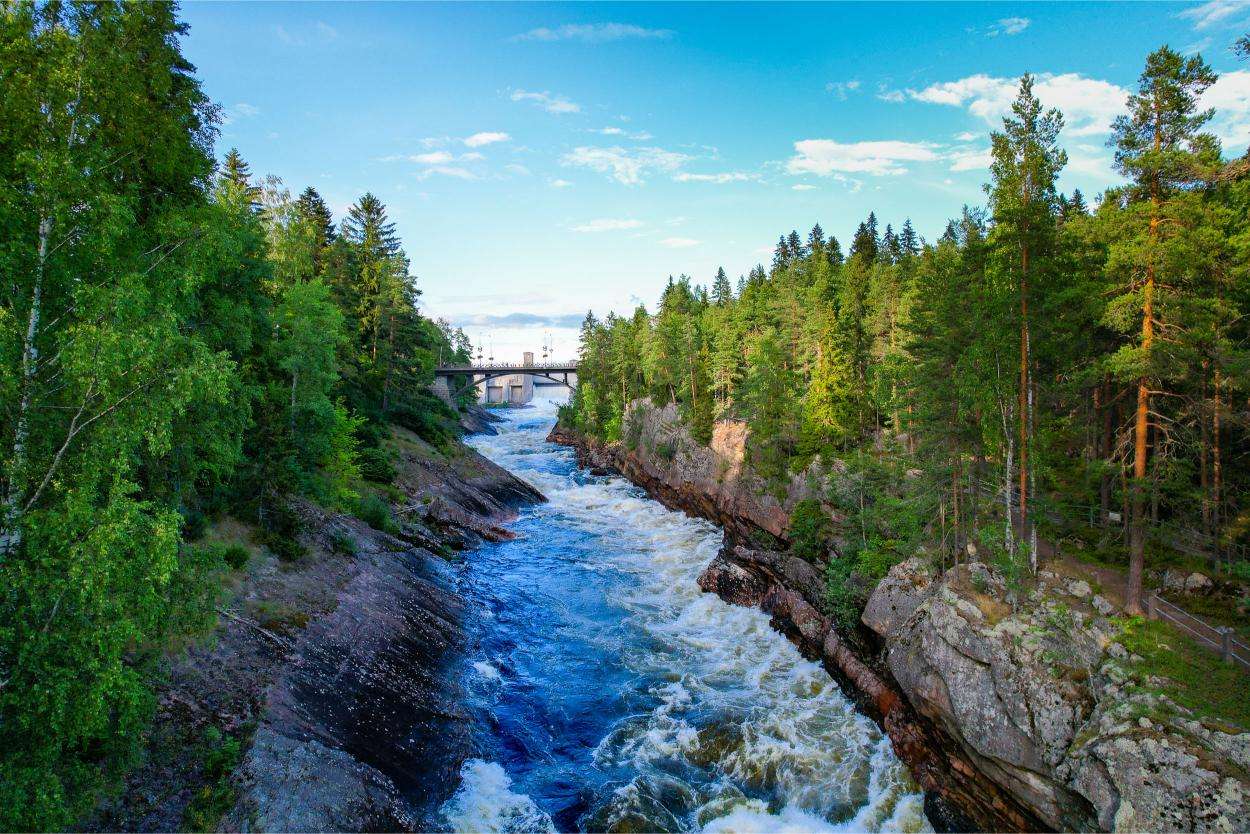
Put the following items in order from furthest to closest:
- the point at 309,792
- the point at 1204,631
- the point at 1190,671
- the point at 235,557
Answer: the point at 235,557 → the point at 1204,631 → the point at 1190,671 → the point at 309,792

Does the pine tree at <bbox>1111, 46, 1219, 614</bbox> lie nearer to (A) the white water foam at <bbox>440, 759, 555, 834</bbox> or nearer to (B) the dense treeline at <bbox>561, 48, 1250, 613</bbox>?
(B) the dense treeline at <bbox>561, 48, 1250, 613</bbox>

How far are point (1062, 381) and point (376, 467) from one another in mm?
34866

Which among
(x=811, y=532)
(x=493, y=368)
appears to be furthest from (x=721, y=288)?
(x=811, y=532)

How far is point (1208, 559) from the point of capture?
782 inches

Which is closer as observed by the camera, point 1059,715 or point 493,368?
point 1059,715

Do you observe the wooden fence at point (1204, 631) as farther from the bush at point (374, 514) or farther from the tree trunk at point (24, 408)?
the bush at point (374, 514)

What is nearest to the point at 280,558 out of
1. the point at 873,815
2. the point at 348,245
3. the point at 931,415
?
the point at 873,815

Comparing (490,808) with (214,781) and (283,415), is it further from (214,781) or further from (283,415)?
(283,415)

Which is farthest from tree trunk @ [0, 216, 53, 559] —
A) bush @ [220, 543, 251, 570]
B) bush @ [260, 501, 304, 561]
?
bush @ [260, 501, 304, 561]

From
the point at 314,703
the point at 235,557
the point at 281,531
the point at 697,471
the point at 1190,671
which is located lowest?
the point at 697,471

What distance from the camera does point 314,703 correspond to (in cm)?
1478

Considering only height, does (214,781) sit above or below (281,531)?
below

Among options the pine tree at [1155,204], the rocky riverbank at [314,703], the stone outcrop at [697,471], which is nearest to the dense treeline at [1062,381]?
the pine tree at [1155,204]

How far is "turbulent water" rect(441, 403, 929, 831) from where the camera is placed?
1491cm
